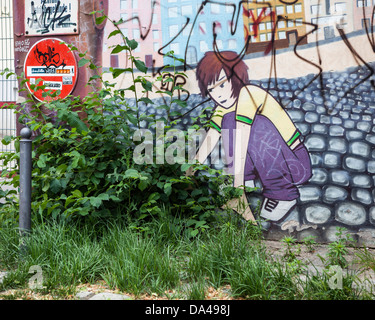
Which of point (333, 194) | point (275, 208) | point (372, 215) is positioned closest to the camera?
point (372, 215)

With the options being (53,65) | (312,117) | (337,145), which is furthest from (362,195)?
(53,65)

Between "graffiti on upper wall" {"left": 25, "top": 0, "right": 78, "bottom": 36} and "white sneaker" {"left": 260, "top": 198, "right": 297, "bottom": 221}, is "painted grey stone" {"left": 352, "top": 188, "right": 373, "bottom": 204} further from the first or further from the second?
"graffiti on upper wall" {"left": 25, "top": 0, "right": 78, "bottom": 36}

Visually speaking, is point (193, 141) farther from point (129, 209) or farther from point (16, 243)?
point (16, 243)

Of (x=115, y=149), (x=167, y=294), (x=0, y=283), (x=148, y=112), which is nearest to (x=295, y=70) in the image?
(x=148, y=112)

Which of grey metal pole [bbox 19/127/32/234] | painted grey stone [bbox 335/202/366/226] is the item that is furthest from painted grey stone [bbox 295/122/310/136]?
grey metal pole [bbox 19/127/32/234]

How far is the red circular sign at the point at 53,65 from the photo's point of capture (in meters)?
4.81

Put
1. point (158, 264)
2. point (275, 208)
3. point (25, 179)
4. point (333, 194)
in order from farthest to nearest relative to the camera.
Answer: point (275, 208) → point (333, 194) → point (25, 179) → point (158, 264)

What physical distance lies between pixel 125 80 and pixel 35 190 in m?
1.71

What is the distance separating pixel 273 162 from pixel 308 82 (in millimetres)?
977

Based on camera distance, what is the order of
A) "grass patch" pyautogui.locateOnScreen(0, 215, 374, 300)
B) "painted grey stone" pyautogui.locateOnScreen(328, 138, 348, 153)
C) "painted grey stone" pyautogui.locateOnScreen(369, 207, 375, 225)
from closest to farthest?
"grass patch" pyautogui.locateOnScreen(0, 215, 374, 300), "painted grey stone" pyautogui.locateOnScreen(369, 207, 375, 225), "painted grey stone" pyautogui.locateOnScreen(328, 138, 348, 153)

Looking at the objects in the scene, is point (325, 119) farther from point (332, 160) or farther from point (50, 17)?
point (50, 17)

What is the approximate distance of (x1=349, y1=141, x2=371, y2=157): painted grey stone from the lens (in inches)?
159

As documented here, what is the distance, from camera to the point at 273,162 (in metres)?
4.25

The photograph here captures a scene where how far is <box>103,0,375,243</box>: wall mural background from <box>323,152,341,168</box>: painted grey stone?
0.03 feet
